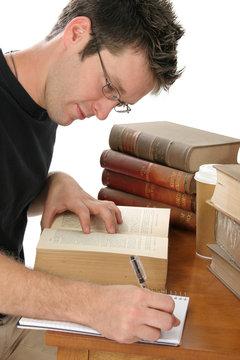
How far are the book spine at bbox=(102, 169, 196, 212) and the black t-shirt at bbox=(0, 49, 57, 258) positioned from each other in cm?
22

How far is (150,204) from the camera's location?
5.12ft

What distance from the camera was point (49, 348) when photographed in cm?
156

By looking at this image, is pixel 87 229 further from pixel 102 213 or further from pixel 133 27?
pixel 133 27

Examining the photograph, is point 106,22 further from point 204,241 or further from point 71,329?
point 71,329

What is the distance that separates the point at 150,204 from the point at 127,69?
416 millimetres

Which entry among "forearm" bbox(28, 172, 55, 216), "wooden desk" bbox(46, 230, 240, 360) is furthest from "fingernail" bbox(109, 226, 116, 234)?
"forearm" bbox(28, 172, 55, 216)

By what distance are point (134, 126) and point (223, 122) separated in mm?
1223

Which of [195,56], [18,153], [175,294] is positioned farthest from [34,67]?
[195,56]

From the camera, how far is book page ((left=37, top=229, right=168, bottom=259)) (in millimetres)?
1139

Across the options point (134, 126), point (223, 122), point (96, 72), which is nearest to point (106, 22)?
point (96, 72)

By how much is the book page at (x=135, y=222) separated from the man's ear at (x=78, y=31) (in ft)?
1.48

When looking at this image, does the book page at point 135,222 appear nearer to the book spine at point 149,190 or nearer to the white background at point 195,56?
the book spine at point 149,190

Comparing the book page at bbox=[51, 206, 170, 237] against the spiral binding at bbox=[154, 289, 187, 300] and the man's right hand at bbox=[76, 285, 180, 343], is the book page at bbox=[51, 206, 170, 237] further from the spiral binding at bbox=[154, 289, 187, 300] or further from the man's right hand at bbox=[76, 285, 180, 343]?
the man's right hand at bbox=[76, 285, 180, 343]

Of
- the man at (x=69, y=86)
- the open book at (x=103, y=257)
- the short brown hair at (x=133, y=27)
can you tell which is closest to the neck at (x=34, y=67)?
the man at (x=69, y=86)
